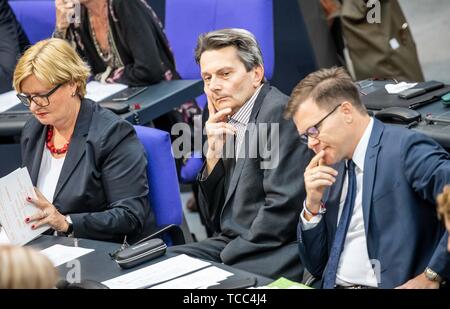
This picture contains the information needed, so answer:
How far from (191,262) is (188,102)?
81.0 inches

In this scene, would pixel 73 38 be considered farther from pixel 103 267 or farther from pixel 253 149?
pixel 103 267

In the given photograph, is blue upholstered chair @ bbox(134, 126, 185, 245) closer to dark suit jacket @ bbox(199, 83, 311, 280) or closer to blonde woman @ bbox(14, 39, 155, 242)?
blonde woman @ bbox(14, 39, 155, 242)

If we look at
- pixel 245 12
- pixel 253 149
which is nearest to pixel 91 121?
pixel 253 149

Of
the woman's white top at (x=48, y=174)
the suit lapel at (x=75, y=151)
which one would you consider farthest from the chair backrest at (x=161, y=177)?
the woman's white top at (x=48, y=174)

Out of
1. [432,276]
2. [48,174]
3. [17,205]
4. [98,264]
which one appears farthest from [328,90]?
[48,174]

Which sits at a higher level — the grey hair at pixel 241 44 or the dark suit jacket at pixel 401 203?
the grey hair at pixel 241 44

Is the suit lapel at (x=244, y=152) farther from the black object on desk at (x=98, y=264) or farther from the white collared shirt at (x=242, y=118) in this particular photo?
the black object on desk at (x=98, y=264)

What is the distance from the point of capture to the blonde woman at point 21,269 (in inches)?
83.6

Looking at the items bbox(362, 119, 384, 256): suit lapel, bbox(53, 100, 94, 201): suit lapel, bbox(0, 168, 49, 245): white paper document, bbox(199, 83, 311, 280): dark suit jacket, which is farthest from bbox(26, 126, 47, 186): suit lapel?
bbox(362, 119, 384, 256): suit lapel

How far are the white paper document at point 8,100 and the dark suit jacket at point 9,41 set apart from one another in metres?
0.09

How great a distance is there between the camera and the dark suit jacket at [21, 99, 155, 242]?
342 centimetres

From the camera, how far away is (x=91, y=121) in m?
3.57

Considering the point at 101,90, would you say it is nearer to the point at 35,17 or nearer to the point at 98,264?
the point at 35,17

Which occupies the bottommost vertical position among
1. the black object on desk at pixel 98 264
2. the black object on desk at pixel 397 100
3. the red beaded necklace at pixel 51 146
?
the black object on desk at pixel 98 264
